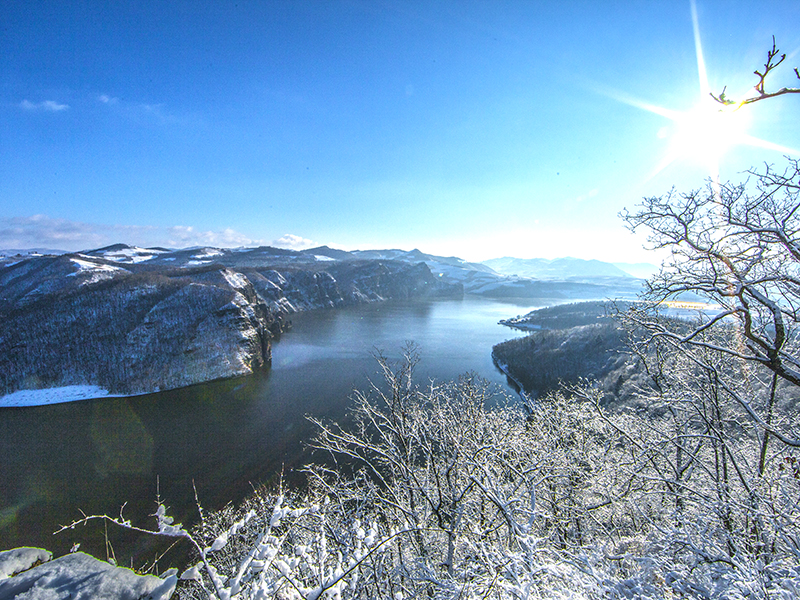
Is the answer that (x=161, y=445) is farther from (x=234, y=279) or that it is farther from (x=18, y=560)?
(x=234, y=279)

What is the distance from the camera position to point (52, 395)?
36688 millimetres

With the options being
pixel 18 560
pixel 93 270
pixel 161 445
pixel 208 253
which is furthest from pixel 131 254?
pixel 18 560

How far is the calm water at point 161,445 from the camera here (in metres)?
18.3

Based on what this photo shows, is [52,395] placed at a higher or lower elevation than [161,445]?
lower

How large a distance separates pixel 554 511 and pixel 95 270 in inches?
4526

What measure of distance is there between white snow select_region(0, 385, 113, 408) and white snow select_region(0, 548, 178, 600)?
1891 inches

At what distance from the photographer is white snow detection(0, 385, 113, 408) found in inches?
1377

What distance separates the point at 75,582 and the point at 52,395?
5212cm

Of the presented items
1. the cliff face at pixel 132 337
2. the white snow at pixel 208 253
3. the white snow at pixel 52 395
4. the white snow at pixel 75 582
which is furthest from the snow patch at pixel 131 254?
the white snow at pixel 75 582

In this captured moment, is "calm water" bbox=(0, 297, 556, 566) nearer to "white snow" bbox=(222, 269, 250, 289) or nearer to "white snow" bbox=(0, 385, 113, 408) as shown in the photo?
"white snow" bbox=(0, 385, 113, 408)

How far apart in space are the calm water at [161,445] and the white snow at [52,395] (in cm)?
193

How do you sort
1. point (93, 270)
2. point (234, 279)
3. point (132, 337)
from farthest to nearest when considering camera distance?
1. point (93, 270)
2. point (234, 279)
3. point (132, 337)

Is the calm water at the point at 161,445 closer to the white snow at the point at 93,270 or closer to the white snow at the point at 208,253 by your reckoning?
the white snow at the point at 93,270

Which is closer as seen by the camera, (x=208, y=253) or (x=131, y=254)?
(x=131, y=254)
